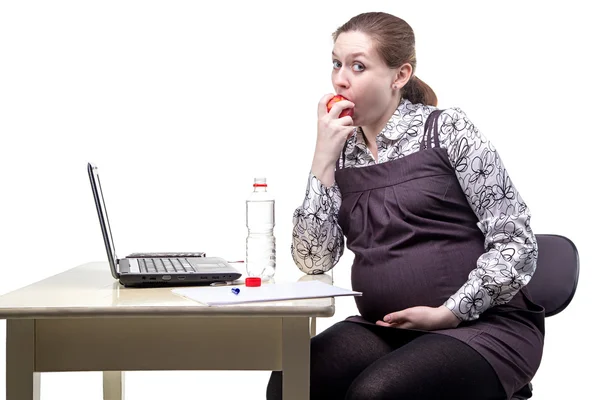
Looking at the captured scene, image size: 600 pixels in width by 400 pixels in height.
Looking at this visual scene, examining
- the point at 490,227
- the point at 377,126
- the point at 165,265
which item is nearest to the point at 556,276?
the point at 490,227

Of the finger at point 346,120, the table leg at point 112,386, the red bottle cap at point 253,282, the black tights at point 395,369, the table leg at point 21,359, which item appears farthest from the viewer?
the table leg at point 112,386

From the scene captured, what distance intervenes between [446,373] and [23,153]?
6.62ft

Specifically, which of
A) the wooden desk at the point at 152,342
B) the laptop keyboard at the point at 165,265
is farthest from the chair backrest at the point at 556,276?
the laptop keyboard at the point at 165,265

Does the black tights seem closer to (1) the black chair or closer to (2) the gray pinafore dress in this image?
(2) the gray pinafore dress

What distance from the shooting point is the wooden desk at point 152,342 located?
4.85 feet

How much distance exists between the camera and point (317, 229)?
199 cm

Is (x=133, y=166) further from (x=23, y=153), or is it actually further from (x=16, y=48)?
(x=16, y=48)

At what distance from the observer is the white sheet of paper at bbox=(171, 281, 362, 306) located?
1.47 metres

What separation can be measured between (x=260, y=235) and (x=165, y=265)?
14.2 inches

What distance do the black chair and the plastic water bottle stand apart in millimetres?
669

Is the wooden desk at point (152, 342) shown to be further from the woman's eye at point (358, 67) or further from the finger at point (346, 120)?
the woman's eye at point (358, 67)

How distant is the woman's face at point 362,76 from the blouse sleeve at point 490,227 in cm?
22

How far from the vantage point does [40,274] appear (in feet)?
9.90

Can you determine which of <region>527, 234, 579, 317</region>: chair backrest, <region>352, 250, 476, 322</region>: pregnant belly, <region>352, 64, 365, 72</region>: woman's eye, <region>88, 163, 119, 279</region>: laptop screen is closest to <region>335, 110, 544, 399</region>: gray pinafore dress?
<region>352, 250, 476, 322</region>: pregnant belly
